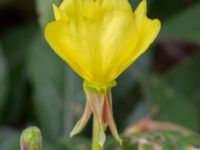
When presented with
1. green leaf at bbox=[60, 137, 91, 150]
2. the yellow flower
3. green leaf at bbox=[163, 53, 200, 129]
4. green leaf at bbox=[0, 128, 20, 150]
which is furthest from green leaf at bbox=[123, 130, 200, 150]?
green leaf at bbox=[163, 53, 200, 129]

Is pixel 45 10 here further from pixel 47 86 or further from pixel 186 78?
pixel 186 78

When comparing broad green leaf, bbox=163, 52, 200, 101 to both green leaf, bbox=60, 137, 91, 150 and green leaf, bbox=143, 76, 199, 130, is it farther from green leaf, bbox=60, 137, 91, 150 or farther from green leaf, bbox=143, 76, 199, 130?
green leaf, bbox=60, 137, 91, 150

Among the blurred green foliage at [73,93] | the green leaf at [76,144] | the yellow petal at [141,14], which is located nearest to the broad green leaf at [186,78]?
the blurred green foliage at [73,93]

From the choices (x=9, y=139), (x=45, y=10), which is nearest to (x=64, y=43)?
(x=45, y=10)

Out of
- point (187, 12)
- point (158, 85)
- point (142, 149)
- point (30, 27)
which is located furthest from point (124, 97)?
point (142, 149)

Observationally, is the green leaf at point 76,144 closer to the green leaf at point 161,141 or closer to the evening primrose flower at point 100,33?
the green leaf at point 161,141

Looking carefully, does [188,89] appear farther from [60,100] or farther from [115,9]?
[115,9]
